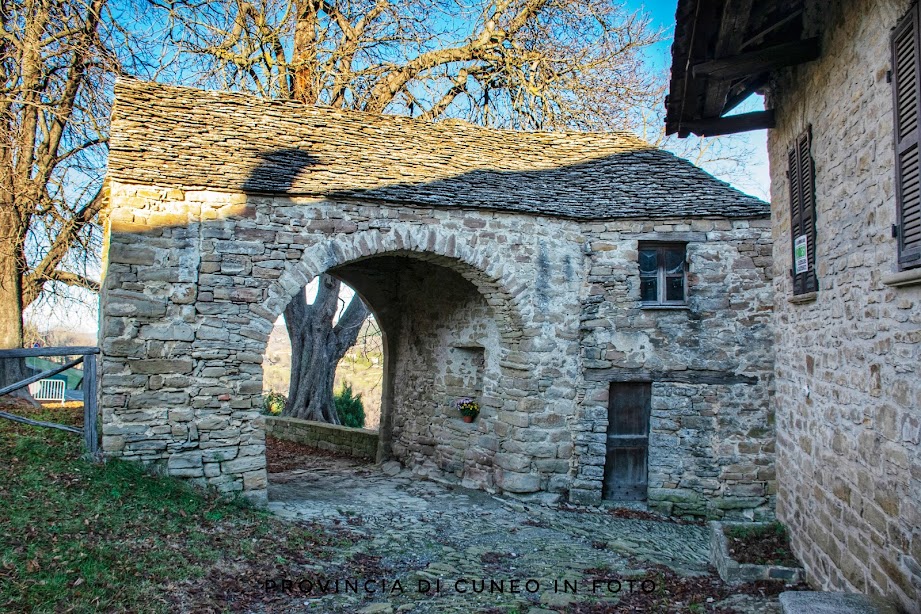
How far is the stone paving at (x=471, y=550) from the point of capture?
16.2 feet

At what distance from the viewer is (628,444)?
8.07 meters

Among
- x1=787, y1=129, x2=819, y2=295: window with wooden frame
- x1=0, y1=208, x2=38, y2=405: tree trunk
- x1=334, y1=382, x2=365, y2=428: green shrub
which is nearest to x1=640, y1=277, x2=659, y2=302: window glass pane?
x1=787, y1=129, x2=819, y2=295: window with wooden frame

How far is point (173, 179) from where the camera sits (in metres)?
6.59

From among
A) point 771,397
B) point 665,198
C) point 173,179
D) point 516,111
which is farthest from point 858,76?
point 516,111

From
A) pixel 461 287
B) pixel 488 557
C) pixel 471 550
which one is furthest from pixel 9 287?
pixel 488 557

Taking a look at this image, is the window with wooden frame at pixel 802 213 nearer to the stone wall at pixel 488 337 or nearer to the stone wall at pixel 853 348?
the stone wall at pixel 853 348

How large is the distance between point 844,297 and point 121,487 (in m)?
6.10

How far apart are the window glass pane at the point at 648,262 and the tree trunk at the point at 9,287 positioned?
868 cm

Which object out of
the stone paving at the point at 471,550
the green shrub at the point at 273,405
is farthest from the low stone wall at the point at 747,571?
the green shrub at the point at 273,405

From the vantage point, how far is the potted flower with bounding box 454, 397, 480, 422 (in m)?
8.68

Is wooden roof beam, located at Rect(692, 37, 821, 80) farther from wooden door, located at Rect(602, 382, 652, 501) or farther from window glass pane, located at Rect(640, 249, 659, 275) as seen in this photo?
wooden door, located at Rect(602, 382, 652, 501)

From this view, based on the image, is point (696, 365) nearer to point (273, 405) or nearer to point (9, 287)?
point (9, 287)

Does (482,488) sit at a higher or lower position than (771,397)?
lower

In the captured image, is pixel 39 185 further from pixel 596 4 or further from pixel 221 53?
pixel 596 4
